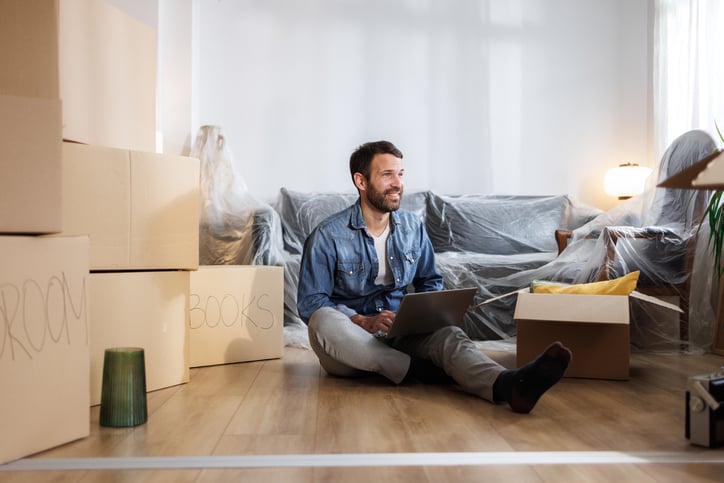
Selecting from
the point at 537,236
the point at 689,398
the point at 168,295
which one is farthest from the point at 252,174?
the point at 689,398

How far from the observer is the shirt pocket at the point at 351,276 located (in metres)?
2.37

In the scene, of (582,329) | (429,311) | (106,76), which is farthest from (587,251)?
(106,76)

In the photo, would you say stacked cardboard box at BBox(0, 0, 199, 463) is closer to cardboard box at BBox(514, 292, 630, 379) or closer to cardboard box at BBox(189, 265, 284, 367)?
cardboard box at BBox(189, 265, 284, 367)

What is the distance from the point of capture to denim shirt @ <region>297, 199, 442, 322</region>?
91.9 inches

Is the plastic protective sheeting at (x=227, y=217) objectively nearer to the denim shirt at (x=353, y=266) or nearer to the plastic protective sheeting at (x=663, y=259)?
the denim shirt at (x=353, y=266)

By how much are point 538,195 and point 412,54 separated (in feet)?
3.83

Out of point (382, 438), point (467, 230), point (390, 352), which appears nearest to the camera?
point (382, 438)

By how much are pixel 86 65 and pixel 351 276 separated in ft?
3.39

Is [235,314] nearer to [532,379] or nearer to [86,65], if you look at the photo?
[86,65]

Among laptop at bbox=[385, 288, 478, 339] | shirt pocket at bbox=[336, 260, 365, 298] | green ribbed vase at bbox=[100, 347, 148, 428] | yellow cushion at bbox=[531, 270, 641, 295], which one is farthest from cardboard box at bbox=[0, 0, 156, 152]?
yellow cushion at bbox=[531, 270, 641, 295]

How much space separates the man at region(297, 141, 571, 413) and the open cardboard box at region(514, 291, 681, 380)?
0.35 m

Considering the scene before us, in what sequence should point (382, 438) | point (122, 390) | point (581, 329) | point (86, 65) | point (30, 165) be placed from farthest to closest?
point (581, 329) → point (86, 65) → point (122, 390) → point (382, 438) → point (30, 165)

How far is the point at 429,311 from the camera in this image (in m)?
2.03

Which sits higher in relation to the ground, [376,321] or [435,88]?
[435,88]
